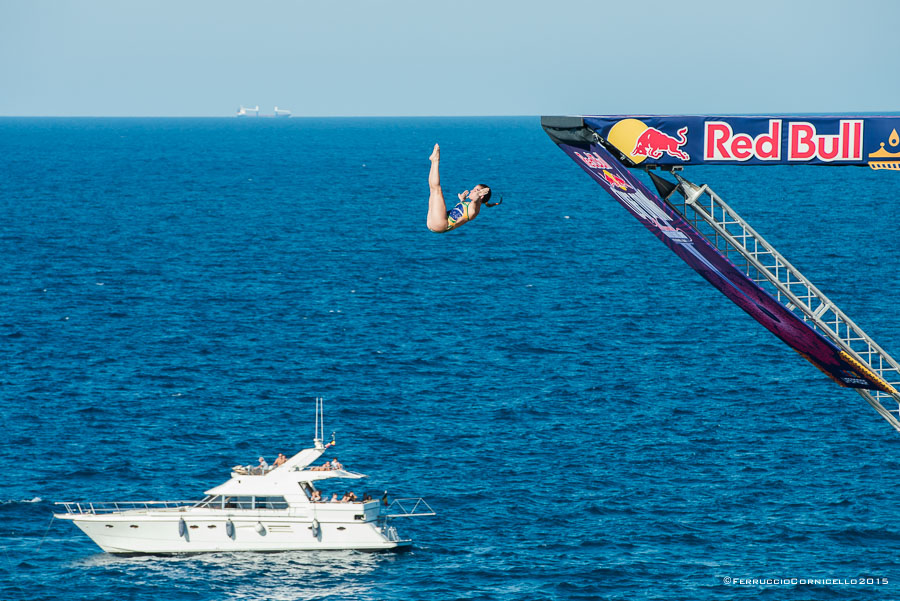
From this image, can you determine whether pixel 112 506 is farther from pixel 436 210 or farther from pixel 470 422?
pixel 436 210

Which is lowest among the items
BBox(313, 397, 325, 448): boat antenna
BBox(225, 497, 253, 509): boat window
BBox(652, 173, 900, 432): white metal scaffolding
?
BBox(225, 497, 253, 509): boat window

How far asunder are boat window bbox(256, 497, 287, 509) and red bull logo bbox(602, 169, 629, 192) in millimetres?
42377

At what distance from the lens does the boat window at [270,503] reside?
6669 cm

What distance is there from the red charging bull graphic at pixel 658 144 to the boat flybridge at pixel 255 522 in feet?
134

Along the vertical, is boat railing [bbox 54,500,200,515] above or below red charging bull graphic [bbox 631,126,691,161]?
below

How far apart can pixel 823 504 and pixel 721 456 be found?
984 cm

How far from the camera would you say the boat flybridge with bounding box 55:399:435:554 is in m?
66.0

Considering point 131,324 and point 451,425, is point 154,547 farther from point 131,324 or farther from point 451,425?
point 131,324

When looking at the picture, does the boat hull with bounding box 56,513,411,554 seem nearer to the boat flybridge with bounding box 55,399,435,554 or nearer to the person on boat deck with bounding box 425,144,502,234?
the boat flybridge with bounding box 55,399,435,554

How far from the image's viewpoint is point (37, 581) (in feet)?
200

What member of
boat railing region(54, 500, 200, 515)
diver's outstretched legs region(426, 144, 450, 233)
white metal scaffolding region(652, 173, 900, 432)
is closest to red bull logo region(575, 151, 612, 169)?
white metal scaffolding region(652, 173, 900, 432)

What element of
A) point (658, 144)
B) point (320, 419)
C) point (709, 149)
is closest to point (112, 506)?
point (320, 419)

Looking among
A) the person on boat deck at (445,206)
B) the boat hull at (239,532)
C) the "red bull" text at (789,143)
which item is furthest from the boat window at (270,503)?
the person on boat deck at (445,206)

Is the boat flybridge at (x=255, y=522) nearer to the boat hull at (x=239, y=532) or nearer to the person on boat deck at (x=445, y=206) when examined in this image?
the boat hull at (x=239, y=532)
